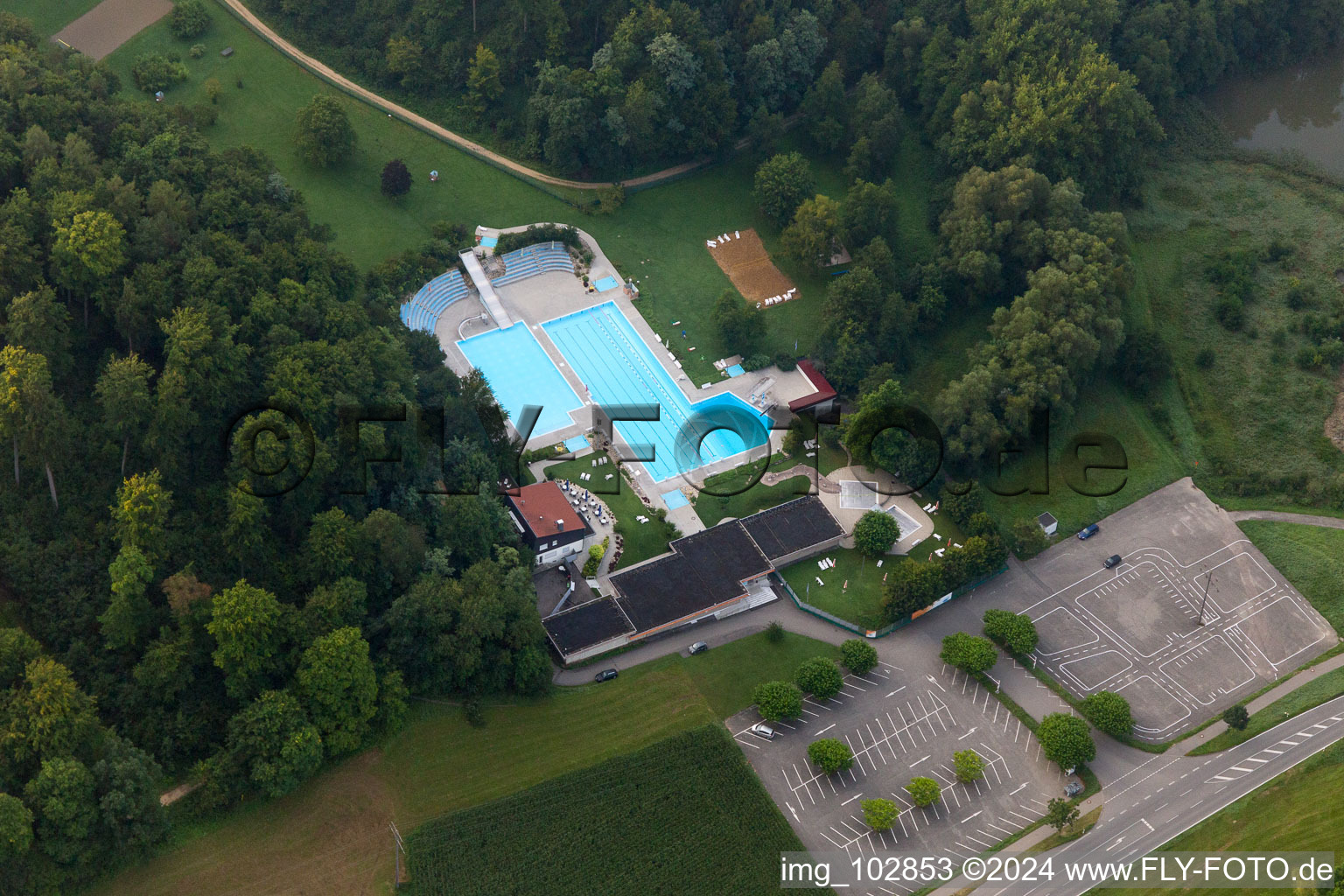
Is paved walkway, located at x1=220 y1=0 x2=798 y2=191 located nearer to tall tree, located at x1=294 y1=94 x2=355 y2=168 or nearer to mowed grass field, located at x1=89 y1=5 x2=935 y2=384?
mowed grass field, located at x1=89 y1=5 x2=935 y2=384

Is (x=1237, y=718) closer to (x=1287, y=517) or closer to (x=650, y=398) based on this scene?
(x=1287, y=517)

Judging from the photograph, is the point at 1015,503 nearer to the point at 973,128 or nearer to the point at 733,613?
the point at 733,613

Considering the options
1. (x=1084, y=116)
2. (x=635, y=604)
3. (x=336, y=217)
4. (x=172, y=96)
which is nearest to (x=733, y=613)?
(x=635, y=604)

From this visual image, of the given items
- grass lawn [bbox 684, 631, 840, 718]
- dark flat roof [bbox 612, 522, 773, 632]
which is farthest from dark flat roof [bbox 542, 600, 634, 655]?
grass lawn [bbox 684, 631, 840, 718]

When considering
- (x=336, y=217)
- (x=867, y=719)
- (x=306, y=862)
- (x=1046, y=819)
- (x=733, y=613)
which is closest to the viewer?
(x=306, y=862)

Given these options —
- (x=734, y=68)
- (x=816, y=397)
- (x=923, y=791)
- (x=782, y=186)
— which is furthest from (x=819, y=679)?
(x=734, y=68)

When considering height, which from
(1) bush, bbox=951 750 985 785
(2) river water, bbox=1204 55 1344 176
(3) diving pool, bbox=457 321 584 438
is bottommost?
(1) bush, bbox=951 750 985 785

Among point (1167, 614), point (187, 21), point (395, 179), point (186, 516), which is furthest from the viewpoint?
point (187, 21)
